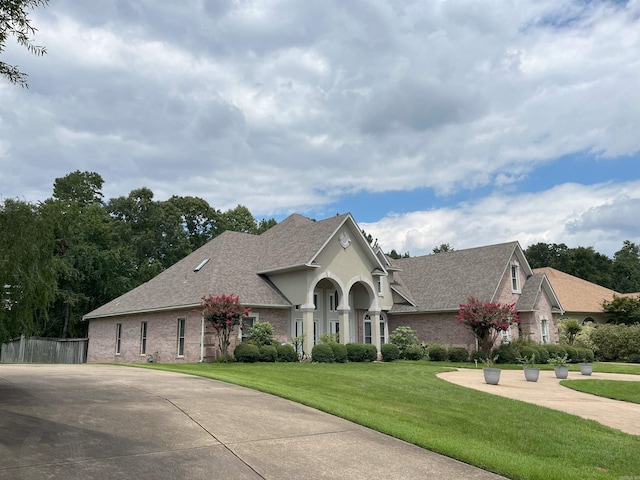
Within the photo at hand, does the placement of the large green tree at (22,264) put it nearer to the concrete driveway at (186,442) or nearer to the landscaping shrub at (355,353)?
the concrete driveway at (186,442)

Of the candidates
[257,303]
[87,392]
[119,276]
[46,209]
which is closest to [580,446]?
[87,392]

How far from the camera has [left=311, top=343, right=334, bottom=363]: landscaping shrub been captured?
83.7 ft

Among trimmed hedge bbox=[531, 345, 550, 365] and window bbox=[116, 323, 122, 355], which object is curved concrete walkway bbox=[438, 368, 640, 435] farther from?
window bbox=[116, 323, 122, 355]

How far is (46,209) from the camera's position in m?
10.7

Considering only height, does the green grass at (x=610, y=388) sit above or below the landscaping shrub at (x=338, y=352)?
below

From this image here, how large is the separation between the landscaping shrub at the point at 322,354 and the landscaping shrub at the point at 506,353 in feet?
32.5

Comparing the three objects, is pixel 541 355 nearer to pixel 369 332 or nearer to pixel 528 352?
pixel 528 352

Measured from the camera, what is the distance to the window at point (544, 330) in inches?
1324

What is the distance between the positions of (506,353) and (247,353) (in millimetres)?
14588

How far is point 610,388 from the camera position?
17484mm

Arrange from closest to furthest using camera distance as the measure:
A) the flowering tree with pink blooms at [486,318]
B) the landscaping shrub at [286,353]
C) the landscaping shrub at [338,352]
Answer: the landscaping shrub at [286,353] → the landscaping shrub at [338,352] → the flowering tree with pink blooms at [486,318]

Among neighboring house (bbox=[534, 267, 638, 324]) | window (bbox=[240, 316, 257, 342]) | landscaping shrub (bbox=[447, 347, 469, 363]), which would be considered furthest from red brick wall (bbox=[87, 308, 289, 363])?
neighboring house (bbox=[534, 267, 638, 324])

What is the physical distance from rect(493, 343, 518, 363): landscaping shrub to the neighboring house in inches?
432

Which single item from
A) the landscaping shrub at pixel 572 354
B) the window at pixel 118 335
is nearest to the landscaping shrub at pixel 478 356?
the landscaping shrub at pixel 572 354
